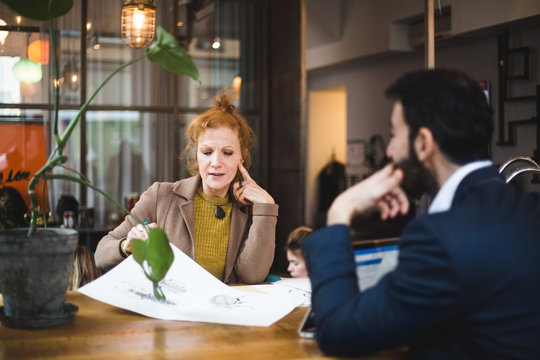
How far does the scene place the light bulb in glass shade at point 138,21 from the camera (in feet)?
15.9

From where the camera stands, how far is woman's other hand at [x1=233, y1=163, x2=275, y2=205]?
2.40m

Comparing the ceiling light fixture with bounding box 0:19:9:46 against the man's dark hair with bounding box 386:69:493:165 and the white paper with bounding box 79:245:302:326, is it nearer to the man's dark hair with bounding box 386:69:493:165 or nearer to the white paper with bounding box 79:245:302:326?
the white paper with bounding box 79:245:302:326

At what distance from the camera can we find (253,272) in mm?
2236

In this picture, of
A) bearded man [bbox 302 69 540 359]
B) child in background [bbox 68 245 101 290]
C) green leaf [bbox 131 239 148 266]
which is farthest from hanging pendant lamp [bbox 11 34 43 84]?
bearded man [bbox 302 69 540 359]

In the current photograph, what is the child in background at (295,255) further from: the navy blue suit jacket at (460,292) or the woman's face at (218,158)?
the navy blue suit jacket at (460,292)

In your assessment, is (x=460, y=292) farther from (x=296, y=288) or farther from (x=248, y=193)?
(x=248, y=193)

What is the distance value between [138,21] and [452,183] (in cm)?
421

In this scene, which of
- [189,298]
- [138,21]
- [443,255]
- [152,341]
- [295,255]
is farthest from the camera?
[138,21]

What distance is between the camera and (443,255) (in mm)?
963

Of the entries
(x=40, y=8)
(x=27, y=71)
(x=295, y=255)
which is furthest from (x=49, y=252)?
(x=27, y=71)

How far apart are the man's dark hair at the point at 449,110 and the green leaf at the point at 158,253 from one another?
518mm

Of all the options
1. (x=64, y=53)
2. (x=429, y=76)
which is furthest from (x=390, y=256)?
(x=64, y=53)

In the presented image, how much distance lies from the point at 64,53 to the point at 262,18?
2.00 metres

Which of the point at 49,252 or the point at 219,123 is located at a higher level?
the point at 219,123
